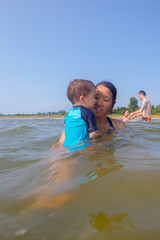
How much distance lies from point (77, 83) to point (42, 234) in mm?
2558

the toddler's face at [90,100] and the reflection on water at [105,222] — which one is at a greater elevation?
the toddler's face at [90,100]

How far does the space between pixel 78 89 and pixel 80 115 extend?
53cm

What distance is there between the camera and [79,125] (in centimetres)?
273

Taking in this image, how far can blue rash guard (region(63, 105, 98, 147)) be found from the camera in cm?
270

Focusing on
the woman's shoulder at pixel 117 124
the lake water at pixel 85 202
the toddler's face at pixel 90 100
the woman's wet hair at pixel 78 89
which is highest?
the woman's wet hair at pixel 78 89

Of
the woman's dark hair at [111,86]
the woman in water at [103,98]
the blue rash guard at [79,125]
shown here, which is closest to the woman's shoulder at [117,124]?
the woman in water at [103,98]

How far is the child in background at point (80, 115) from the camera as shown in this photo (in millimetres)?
2717

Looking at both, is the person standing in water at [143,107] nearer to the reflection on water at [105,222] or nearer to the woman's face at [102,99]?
the woman's face at [102,99]

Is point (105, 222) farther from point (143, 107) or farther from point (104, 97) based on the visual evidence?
point (143, 107)

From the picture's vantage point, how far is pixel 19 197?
1.28m

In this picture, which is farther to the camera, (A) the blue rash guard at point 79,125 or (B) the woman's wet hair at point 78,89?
(B) the woman's wet hair at point 78,89

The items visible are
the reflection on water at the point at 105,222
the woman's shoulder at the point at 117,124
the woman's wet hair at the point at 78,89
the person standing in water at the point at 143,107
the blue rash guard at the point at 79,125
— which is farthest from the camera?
the person standing in water at the point at 143,107

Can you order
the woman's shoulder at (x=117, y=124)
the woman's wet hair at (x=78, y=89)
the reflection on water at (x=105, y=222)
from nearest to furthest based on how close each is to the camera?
the reflection on water at (x=105, y=222), the woman's wet hair at (x=78, y=89), the woman's shoulder at (x=117, y=124)

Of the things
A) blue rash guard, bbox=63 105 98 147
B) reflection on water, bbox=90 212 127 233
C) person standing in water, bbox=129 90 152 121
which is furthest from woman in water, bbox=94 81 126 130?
person standing in water, bbox=129 90 152 121
